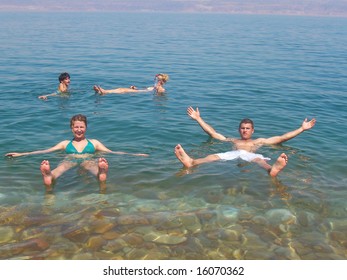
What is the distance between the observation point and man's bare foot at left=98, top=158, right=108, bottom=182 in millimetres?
7727

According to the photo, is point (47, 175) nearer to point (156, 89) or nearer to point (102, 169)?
point (102, 169)

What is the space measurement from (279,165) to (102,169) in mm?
3748

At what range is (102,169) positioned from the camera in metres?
7.99

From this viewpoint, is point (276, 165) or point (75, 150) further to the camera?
point (75, 150)

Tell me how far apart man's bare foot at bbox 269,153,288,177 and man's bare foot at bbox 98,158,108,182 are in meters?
3.60

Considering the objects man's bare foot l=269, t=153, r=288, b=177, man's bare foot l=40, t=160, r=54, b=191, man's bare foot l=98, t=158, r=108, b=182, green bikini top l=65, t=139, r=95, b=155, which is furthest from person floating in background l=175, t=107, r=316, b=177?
man's bare foot l=40, t=160, r=54, b=191

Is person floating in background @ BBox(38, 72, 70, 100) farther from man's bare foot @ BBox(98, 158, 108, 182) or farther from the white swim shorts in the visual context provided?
the white swim shorts

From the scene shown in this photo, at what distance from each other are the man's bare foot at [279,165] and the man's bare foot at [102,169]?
3.60 meters

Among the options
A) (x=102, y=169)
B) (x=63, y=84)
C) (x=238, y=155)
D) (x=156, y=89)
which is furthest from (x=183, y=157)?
(x=63, y=84)

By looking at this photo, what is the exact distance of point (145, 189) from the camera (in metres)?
8.52

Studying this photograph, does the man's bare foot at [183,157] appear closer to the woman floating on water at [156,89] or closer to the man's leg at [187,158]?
the man's leg at [187,158]

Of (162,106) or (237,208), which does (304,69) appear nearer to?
(162,106)

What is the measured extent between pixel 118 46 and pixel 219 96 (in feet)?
73.8

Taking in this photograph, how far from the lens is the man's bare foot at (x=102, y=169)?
773 centimetres
